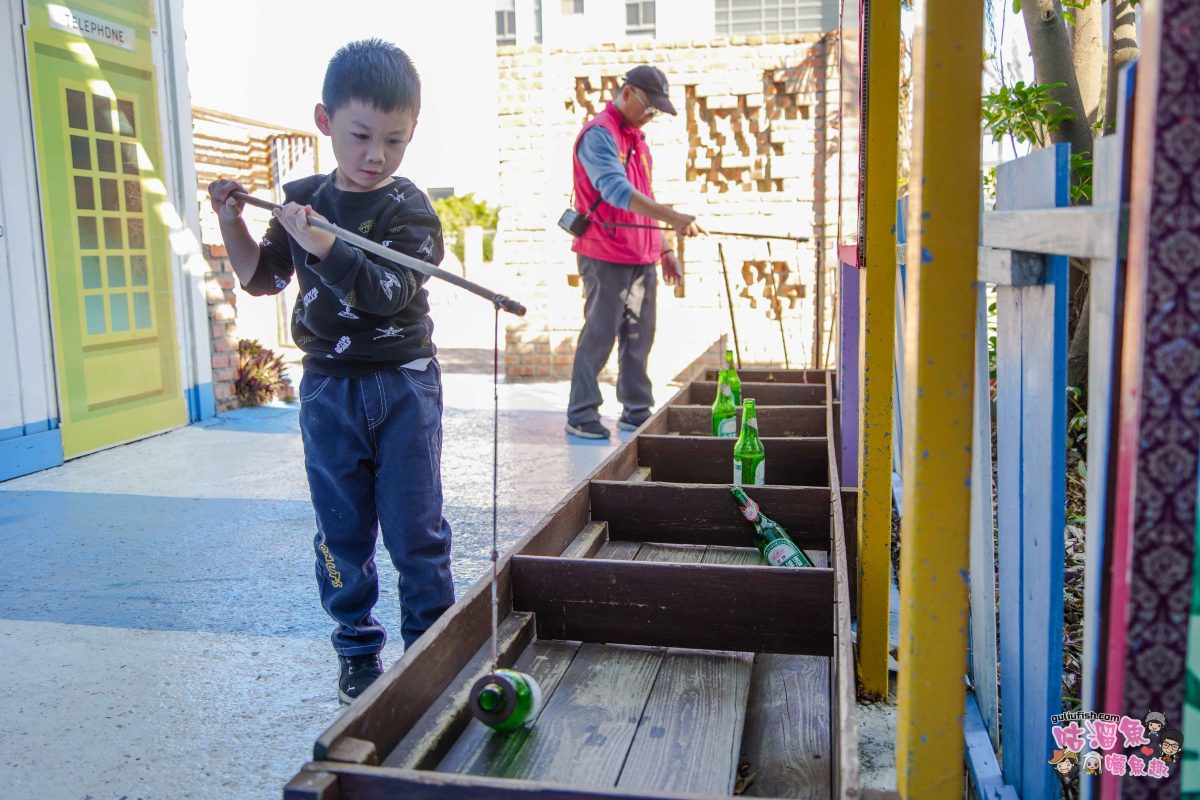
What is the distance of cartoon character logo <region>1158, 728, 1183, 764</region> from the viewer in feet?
3.65

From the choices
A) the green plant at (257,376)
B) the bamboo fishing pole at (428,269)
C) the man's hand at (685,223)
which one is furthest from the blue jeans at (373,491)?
the green plant at (257,376)

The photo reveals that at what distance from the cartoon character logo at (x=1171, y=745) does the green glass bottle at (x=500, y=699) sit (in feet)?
3.89

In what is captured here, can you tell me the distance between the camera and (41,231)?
5746 millimetres

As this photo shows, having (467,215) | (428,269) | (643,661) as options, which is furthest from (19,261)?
(467,215)

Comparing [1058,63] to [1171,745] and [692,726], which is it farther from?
[1171,745]

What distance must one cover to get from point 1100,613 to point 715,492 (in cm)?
211

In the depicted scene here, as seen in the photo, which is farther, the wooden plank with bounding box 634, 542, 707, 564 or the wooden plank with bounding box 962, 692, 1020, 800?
the wooden plank with bounding box 634, 542, 707, 564

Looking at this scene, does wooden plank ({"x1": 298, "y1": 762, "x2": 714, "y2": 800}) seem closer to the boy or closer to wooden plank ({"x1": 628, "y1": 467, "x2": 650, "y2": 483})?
the boy

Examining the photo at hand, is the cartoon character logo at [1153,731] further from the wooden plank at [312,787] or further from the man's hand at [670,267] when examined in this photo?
the man's hand at [670,267]

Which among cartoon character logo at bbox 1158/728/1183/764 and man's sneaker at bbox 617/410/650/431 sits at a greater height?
cartoon character logo at bbox 1158/728/1183/764

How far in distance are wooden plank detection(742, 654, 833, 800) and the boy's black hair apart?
1.71 metres

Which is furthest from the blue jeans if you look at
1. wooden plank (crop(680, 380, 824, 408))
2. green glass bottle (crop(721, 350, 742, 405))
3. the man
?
the man

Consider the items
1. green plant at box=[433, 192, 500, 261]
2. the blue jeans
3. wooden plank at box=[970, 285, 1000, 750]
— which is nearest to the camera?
wooden plank at box=[970, 285, 1000, 750]

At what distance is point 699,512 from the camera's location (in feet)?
11.2
